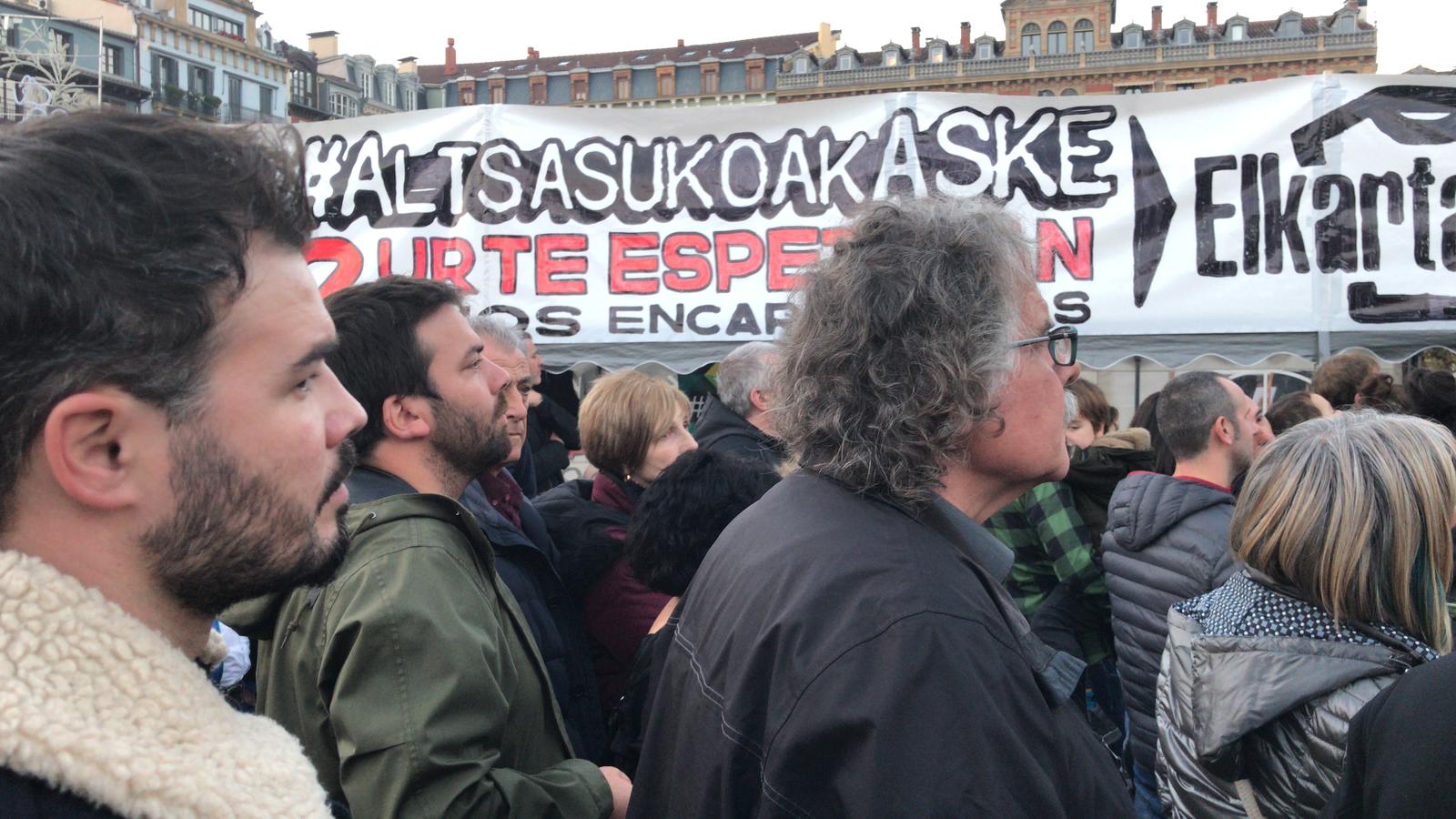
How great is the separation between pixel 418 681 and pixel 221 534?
0.84 metres

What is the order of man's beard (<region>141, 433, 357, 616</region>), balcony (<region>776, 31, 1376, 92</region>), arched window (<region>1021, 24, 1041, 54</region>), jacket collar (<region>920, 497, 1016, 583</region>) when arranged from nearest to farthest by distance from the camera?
man's beard (<region>141, 433, 357, 616</region>)
jacket collar (<region>920, 497, 1016, 583</region>)
balcony (<region>776, 31, 1376, 92</region>)
arched window (<region>1021, 24, 1041, 54</region>)

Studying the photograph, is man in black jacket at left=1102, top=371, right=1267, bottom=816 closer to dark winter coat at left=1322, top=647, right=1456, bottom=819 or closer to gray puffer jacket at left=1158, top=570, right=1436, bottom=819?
gray puffer jacket at left=1158, top=570, right=1436, bottom=819

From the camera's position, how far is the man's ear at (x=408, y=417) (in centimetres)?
232

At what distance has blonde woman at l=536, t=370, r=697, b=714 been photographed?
2883 mm

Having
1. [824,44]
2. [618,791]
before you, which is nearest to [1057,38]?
[824,44]

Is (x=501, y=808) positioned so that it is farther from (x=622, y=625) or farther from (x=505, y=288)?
(x=505, y=288)

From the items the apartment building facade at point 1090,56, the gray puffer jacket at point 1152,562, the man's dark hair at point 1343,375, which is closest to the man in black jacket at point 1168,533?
the gray puffer jacket at point 1152,562

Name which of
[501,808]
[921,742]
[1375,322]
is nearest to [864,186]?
[1375,322]

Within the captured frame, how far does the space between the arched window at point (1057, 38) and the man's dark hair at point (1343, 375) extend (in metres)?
52.3

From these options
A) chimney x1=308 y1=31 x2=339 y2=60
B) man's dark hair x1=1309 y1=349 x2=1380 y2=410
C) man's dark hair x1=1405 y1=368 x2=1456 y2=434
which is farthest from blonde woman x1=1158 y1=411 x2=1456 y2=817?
chimney x1=308 y1=31 x2=339 y2=60

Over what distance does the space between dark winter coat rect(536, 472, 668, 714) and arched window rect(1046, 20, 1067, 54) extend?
2177 inches

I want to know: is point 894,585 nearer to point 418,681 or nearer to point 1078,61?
point 418,681

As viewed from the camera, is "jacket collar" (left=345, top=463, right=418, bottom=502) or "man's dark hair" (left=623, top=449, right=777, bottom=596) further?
"man's dark hair" (left=623, top=449, right=777, bottom=596)

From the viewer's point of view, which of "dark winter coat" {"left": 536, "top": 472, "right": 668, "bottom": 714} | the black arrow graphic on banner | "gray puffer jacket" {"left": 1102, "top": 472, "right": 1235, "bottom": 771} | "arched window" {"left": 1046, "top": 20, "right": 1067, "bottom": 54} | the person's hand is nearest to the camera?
the person's hand
